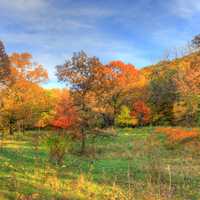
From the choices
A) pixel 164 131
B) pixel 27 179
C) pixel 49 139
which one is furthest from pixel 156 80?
pixel 27 179

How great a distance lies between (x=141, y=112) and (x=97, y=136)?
13.1 metres

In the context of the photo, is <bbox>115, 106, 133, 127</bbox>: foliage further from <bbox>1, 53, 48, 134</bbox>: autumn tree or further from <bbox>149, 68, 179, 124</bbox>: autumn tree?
<bbox>1, 53, 48, 134</bbox>: autumn tree

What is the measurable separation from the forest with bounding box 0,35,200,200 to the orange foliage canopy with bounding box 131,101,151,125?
156mm

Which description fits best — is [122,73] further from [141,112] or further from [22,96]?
[22,96]

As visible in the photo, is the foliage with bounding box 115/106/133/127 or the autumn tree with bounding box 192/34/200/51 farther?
the foliage with bounding box 115/106/133/127

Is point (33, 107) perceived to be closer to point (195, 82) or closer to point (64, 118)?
point (64, 118)

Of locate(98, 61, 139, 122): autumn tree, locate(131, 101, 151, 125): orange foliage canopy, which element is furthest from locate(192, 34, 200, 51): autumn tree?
locate(98, 61, 139, 122): autumn tree

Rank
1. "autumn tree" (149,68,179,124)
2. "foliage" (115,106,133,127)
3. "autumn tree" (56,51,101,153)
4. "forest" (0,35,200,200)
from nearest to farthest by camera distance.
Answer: "forest" (0,35,200,200), "autumn tree" (56,51,101,153), "foliage" (115,106,133,127), "autumn tree" (149,68,179,124)

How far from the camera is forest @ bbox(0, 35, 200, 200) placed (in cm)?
749

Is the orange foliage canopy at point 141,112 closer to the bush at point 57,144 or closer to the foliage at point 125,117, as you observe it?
the foliage at point 125,117

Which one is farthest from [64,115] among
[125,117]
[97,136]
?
[125,117]

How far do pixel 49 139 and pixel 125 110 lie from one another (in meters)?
28.8

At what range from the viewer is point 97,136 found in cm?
3041

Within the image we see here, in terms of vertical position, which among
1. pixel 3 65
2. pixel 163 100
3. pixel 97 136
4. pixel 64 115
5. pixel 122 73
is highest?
pixel 122 73
